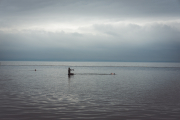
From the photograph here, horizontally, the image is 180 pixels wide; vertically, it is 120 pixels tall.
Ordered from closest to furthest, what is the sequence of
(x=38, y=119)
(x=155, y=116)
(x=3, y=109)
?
(x=38, y=119) → (x=155, y=116) → (x=3, y=109)

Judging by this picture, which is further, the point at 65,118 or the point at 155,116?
the point at 155,116

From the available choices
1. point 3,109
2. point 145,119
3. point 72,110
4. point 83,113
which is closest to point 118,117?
point 145,119

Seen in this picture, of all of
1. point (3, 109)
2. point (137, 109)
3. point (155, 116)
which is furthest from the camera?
point (137, 109)

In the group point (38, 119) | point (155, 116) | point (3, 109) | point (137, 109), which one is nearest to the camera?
point (38, 119)

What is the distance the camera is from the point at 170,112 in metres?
18.6

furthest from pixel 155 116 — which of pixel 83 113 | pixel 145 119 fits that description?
pixel 83 113

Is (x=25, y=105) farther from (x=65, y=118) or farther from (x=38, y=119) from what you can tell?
(x=65, y=118)

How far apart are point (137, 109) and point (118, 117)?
410cm

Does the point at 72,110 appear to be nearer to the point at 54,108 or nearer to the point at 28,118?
the point at 54,108

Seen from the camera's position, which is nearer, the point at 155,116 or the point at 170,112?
the point at 155,116

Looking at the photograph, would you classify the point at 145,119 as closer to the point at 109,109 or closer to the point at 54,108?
the point at 109,109

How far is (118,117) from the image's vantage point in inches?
648

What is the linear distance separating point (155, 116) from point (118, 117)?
391 cm

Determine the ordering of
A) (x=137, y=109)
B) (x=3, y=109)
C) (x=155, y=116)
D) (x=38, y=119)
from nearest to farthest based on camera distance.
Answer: (x=38, y=119), (x=155, y=116), (x=3, y=109), (x=137, y=109)
